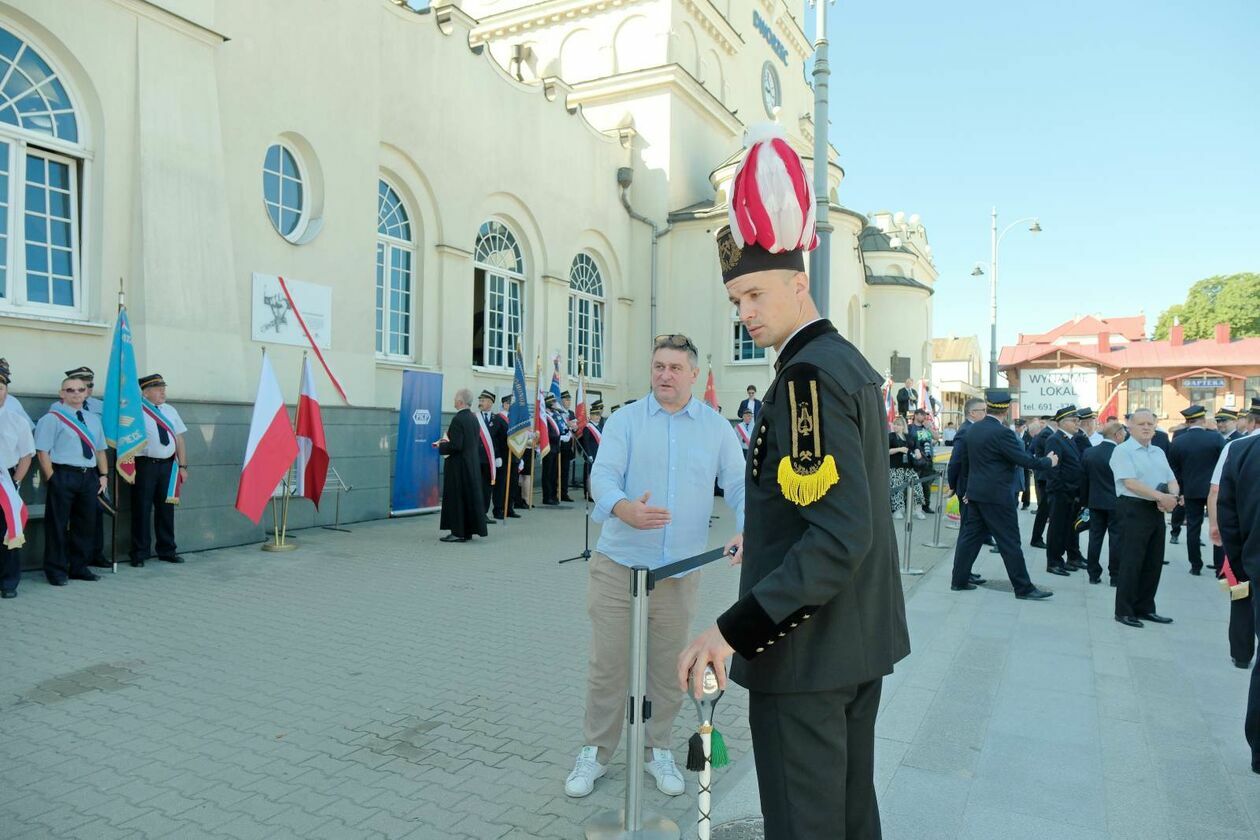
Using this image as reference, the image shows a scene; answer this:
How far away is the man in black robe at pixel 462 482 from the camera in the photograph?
1083 centimetres

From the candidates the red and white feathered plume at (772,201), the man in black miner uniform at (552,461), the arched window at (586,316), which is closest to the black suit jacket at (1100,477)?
the red and white feathered plume at (772,201)

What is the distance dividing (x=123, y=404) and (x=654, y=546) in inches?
280

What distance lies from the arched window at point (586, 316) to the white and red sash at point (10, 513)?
13.0m

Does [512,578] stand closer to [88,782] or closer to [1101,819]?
[88,782]

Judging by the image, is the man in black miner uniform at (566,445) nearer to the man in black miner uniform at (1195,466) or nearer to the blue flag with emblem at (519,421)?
the blue flag with emblem at (519,421)

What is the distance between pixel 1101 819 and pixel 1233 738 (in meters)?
1.69

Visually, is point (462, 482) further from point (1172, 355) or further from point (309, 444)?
point (1172, 355)

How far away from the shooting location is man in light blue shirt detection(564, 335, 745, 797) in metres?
3.73

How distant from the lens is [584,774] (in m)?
3.68

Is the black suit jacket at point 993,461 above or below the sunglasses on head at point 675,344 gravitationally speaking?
below

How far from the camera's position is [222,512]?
31.9 feet

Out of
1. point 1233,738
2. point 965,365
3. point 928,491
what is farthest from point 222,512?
point 965,365

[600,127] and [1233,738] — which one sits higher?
[600,127]

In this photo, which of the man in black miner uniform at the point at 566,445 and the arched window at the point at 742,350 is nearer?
the man in black miner uniform at the point at 566,445
